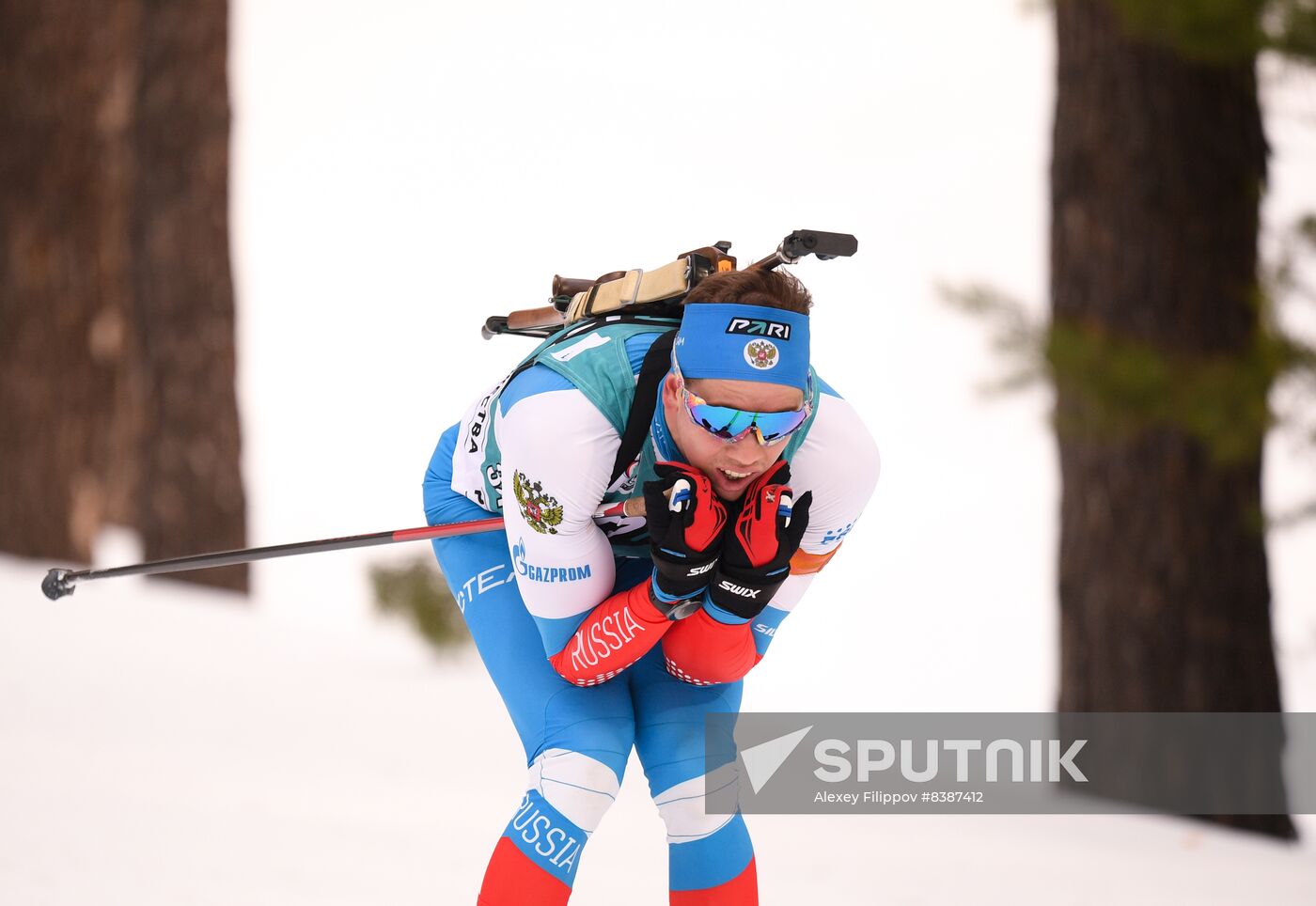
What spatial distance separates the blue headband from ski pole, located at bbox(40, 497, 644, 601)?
242 millimetres

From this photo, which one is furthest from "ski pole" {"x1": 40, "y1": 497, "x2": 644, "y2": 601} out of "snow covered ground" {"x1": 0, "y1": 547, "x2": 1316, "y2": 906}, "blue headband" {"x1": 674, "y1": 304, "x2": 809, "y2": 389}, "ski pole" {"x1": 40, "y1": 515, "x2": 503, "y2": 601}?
"snow covered ground" {"x1": 0, "y1": 547, "x2": 1316, "y2": 906}

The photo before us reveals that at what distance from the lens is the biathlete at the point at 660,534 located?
6.59ft

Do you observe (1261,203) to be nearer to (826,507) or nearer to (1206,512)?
(1206,512)

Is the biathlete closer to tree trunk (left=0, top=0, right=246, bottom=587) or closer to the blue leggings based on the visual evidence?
the blue leggings

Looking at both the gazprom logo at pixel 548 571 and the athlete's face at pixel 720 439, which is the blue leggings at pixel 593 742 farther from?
the athlete's face at pixel 720 439

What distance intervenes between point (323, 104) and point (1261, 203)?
656 centimetres

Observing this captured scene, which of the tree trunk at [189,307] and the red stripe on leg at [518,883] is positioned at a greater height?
the tree trunk at [189,307]

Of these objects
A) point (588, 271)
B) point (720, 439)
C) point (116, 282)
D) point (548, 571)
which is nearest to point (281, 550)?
→ point (548, 571)

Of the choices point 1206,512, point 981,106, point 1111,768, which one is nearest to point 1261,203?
point 1206,512

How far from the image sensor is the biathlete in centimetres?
201

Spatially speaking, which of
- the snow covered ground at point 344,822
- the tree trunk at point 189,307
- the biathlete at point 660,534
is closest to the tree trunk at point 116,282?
the tree trunk at point 189,307

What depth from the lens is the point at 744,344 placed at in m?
2.00

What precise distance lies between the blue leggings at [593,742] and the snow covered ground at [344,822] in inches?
43.5

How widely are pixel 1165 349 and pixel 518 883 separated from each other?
3108 millimetres
